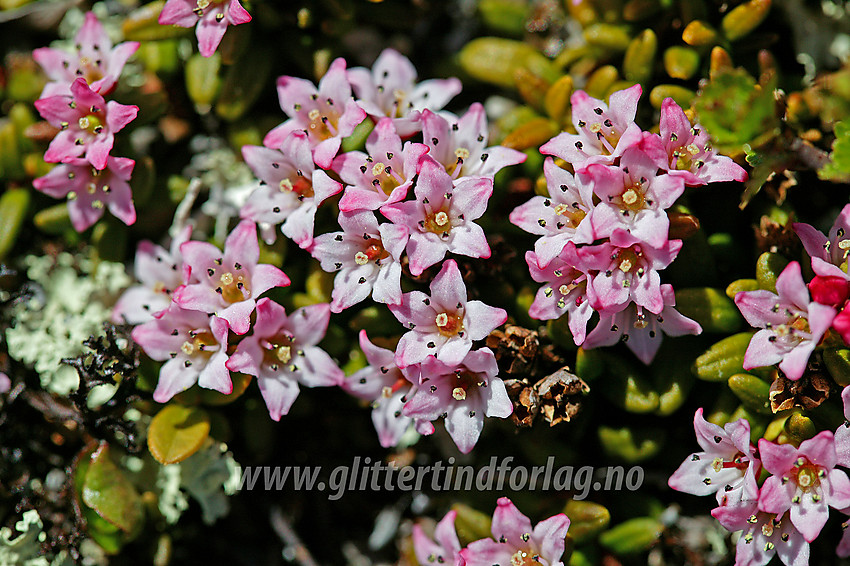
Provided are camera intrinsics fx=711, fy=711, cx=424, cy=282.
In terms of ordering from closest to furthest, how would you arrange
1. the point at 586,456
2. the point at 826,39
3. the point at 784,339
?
the point at 784,339
the point at 586,456
the point at 826,39

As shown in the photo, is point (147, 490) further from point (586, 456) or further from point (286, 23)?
point (286, 23)

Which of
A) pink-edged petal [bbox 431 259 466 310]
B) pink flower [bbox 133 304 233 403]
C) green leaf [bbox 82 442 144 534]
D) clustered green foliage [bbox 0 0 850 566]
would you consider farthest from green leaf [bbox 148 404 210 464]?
pink-edged petal [bbox 431 259 466 310]

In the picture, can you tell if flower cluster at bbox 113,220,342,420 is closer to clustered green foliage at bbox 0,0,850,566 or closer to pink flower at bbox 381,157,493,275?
clustered green foliage at bbox 0,0,850,566

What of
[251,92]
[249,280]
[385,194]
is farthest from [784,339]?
[251,92]

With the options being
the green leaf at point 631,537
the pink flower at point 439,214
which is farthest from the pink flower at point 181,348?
the green leaf at point 631,537

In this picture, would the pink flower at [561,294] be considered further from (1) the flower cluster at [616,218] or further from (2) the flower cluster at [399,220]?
(2) the flower cluster at [399,220]

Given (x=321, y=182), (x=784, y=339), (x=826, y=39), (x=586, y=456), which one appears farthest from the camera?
(x=826, y=39)
